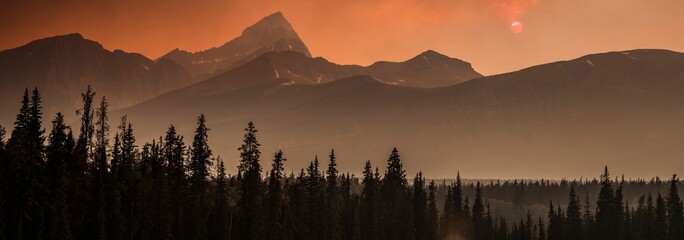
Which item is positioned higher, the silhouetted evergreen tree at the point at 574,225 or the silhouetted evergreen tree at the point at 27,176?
the silhouetted evergreen tree at the point at 27,176

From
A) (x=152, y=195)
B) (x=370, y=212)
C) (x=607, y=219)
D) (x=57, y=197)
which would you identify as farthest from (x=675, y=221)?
(x=57, y=197)

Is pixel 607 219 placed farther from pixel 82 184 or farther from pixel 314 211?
pixel 82 184

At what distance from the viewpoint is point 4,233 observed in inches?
3179

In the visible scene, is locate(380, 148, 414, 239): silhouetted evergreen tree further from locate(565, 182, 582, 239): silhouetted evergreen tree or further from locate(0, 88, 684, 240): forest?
locate(565, 182, 582, 239): silhouetted evergreen tree

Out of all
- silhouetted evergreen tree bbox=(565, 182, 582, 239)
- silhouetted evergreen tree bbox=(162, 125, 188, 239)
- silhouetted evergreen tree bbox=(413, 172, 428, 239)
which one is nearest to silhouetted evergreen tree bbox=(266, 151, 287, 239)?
silhouetted evergreen tree bbox=(162, 125, 188, 239)

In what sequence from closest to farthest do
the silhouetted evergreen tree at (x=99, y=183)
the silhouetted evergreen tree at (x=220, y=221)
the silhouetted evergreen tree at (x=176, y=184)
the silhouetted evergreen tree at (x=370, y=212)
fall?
the silhouetted evergreen tree at (x=99, y=183), the silhouetted evergreen tree at (x=176, y=184), the silhouetted evergreen tree at (x=220, y=221), the silhouetted evergreen tree at (x=370, y=212)

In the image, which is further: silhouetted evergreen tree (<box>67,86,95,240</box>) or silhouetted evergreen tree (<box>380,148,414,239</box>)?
silhouetted evergreen tree (<box>380,148,414,239</box>)

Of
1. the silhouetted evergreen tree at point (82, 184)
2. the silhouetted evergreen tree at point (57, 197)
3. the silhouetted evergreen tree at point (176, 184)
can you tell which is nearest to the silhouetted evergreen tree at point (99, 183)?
the silhouetted evergreen tree at point (82, 184)

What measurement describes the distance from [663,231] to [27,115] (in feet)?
430

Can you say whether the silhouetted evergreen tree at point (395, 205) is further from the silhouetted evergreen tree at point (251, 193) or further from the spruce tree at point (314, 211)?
the silhouetted evergreen tree at point (251, 193)

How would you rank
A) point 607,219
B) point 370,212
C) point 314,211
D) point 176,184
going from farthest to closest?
point 607,219, point 370,212, point 314,211, point 176,184

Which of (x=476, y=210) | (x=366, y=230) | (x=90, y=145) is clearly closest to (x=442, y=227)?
(x=476, y=210)

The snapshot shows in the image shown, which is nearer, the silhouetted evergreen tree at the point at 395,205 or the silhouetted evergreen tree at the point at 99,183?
the silhouetted evergreen tree at the point at 99,183

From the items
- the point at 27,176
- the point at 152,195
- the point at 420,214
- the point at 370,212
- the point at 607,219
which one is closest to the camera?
the point at 27,176
